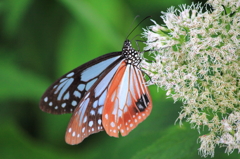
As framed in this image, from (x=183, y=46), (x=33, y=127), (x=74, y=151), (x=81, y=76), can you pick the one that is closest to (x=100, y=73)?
(x=81, y=76)

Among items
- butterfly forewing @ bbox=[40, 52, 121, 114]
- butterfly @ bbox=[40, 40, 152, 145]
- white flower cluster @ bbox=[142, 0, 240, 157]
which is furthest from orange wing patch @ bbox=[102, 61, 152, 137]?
white flower cluster @ bbox=[142, 0, 240, 157]

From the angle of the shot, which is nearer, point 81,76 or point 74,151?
point 81,76

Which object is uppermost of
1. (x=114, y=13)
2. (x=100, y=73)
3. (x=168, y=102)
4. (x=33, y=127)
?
(x=114, y=13)

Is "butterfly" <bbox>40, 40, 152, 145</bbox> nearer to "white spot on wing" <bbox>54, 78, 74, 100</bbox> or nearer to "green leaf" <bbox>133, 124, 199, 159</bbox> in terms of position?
"white spot on wing" <bbox>54, 78, 74, 100</bbox>

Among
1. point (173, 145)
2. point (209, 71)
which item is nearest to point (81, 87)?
point (173, 145)

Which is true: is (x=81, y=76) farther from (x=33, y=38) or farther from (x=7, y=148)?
(x=33, y=38)

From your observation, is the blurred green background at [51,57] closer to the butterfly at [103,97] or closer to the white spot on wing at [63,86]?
the butterfly at [103,97]
